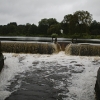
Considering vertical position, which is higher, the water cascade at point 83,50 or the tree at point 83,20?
the tree at point 83,20

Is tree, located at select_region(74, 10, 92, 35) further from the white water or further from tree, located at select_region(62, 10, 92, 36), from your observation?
the white water

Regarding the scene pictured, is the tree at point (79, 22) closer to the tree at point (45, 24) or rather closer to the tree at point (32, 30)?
the tree at point (45, 24)

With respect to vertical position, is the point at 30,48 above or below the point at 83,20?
below

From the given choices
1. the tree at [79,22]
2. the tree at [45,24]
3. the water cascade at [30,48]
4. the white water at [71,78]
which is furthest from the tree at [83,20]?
the white water at [71,78]

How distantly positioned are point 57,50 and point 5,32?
56922mm

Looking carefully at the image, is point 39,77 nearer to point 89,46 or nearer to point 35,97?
point 35,97

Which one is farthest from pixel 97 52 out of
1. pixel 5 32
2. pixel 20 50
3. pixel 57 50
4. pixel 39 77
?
pixel 5 32

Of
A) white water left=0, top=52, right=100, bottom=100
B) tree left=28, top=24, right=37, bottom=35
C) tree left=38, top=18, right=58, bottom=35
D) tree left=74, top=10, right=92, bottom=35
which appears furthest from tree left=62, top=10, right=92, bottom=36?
white water left=0, top=52, right=100, bottom=100

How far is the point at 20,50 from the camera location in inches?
609

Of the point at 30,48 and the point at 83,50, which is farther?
the point at 30,48

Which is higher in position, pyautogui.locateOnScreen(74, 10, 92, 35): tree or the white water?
pyautogui.locateOnScreen(74, 10, 92, 35): tree

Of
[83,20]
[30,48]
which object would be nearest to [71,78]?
[30,48]

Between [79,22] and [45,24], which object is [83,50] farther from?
[45,24]

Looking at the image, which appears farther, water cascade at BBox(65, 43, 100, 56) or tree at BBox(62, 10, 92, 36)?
tree at BBox(62, 10, 92, 36)
